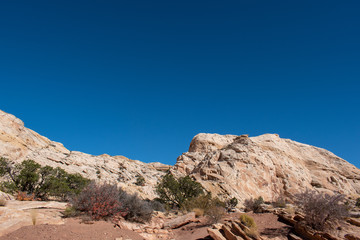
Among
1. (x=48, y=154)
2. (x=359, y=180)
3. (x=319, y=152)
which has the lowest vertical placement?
(x=48, y=154)

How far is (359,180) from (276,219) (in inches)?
1896

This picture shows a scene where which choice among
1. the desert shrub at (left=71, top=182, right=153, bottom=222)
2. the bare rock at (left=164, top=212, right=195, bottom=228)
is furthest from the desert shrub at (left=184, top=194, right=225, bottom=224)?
the desert shrub at (left=71, top=182, right=153, bottom=222)

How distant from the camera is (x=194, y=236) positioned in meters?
9.93

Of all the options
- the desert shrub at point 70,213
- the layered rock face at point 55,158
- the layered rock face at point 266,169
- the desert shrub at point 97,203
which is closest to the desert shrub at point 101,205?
the desert shrub at point 97,203

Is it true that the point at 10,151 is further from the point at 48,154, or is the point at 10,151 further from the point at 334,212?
the point at 334,212

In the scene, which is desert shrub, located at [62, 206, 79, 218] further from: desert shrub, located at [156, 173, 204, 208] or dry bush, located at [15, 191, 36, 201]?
desert shrub, located at [156, 173, 204, 208]

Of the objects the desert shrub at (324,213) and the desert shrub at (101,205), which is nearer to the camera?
the desert shrub at (324,213)

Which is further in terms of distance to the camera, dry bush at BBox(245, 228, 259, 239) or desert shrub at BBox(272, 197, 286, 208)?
desert shrub at BBox(272, 197, 286, 208)

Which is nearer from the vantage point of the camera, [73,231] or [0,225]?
[0,225]

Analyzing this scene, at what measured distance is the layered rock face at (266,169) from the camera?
107 feet

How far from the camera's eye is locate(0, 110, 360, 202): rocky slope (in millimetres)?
31266

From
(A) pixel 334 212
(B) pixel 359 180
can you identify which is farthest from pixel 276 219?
(B) pixel 359 180

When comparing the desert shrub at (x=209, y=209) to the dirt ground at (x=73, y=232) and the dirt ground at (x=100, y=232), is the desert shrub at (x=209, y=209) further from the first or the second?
the dirt ground at (x=73, y=232)

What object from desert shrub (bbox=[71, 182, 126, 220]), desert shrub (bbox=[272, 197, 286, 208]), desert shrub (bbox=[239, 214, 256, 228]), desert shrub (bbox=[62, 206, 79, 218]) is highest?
desert shrub (bbox=[272, 197, 286, 208])
